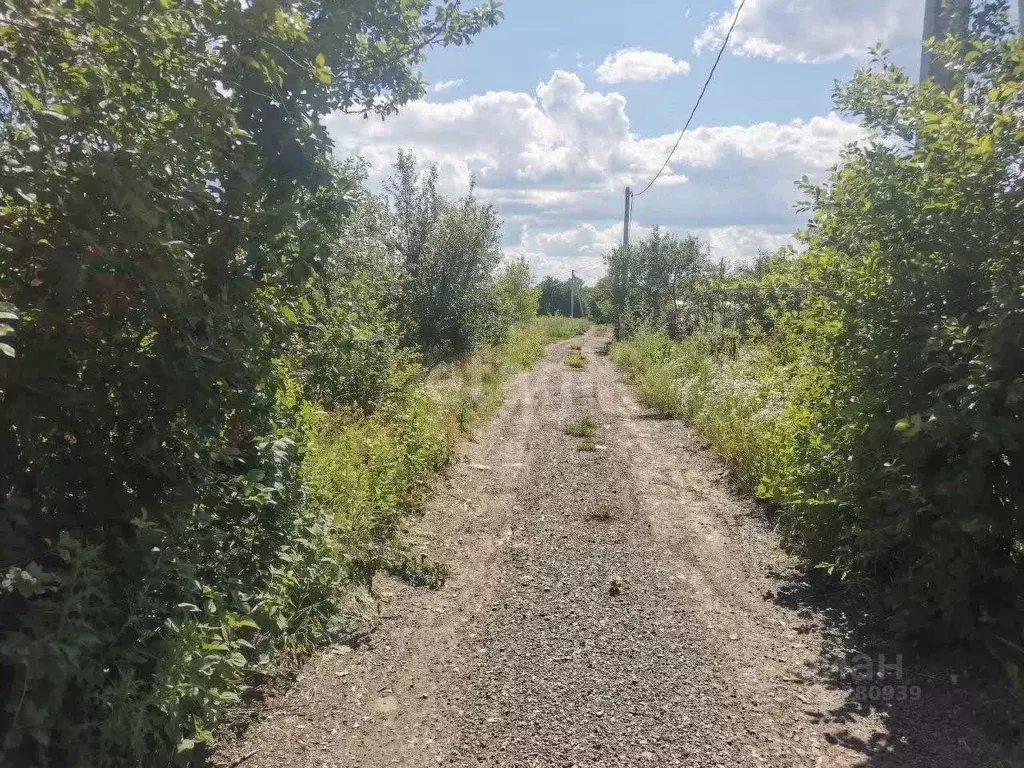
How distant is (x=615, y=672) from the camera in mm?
3854

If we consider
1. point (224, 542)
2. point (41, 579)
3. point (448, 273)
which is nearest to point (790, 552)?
Result: point (224, 542)

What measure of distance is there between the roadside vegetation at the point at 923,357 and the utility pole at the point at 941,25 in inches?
6.9

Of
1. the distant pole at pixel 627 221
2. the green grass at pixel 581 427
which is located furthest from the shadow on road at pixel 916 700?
the distant pole at pixel 627 221

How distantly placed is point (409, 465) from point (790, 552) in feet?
13.1

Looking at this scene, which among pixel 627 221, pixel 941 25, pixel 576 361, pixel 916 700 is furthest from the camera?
pixel 627 221

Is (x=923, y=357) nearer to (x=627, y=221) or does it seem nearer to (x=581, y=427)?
(x=581, y=427)

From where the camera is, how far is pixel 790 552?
18.4 ft

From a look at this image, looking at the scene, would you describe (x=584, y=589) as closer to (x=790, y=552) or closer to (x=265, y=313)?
(x=790, y=552)

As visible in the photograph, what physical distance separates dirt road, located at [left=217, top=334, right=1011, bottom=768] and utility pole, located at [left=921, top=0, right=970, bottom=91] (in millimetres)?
4080

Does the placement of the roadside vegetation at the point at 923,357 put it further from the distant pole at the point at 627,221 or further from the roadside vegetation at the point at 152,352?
the distant pole at the point at 627,221

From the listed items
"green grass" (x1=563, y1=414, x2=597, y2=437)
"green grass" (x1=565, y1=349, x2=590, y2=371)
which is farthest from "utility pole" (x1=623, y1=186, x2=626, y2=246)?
"green grass" (x1=563, y1=414, x2=597, y2=437)

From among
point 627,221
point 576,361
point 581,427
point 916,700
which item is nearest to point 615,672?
point 916,700

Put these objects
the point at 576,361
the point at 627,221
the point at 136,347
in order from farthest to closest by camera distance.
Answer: the point at 627,221 < the point at 576,361 < the point at 136,347

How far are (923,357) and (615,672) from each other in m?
2.57
